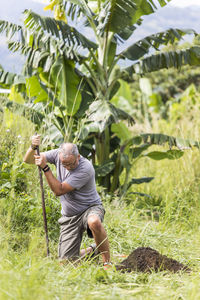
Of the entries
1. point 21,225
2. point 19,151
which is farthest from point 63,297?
point 19,151

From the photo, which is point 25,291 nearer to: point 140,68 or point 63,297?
point 63,297

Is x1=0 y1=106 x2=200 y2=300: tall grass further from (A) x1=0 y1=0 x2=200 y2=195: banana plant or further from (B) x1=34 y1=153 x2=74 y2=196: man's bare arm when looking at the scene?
(A) x1=0 y1=0 x2=200 y2=195: banana plant

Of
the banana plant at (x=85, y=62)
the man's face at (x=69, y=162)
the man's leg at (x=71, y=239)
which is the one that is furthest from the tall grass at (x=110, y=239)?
the banana plant at (x=85, y=62)

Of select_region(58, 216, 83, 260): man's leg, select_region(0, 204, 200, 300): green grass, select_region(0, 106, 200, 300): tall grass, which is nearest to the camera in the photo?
select_region(0, 204, 200, 300): green grass

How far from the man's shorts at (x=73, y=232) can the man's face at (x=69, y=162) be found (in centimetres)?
56

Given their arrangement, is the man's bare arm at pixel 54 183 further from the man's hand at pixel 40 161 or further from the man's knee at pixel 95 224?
the man's knee at pixel 95 224

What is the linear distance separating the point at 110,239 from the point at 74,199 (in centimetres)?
109

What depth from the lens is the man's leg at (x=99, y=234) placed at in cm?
513

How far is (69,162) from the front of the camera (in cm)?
514

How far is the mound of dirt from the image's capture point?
473 centimetres

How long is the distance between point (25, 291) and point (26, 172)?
3303 millimetres

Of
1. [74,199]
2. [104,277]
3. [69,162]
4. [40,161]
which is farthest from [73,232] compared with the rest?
[104,277]

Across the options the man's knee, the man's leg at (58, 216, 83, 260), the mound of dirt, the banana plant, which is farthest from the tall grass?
the banana plant

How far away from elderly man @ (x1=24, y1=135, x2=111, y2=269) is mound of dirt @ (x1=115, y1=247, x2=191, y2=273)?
37 centimetres
